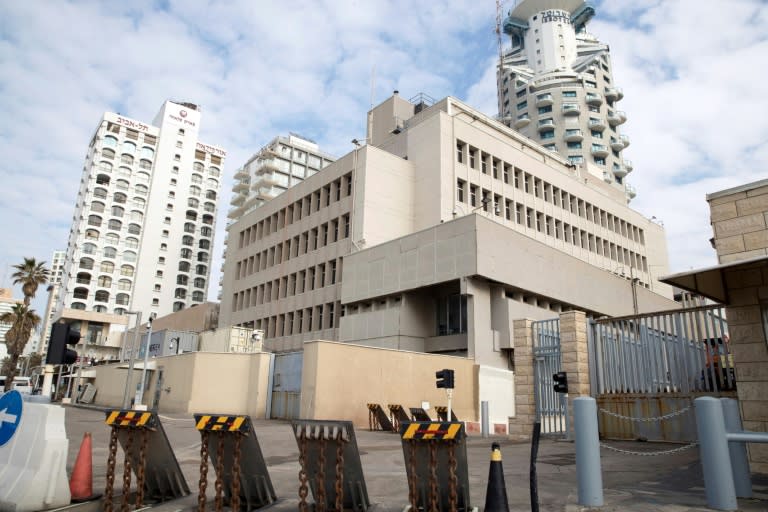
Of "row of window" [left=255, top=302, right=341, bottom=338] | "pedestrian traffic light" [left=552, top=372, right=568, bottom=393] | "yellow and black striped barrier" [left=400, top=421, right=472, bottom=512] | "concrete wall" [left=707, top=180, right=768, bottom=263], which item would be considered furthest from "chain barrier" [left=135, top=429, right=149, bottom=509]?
"row of window" [left=255, top=302, right=341, bottom=338]

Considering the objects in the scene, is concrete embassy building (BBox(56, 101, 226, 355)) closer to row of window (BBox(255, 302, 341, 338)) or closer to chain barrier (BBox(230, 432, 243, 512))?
row of window (BBox(255, 302, 341, 338))

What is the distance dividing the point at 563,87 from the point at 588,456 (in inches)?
3683

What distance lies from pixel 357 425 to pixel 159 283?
78.2 m

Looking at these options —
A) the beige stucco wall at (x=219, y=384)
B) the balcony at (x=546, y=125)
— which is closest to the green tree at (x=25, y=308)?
the beige stucco wall at (x=219, y=384)

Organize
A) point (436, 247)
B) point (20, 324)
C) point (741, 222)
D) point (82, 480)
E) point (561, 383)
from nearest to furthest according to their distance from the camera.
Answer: point (82, 480), point (741, 222), point (561, 383), point (436, 247), point (20, 324)

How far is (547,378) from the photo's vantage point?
16922 mm

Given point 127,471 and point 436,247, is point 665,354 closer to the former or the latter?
point 127,471

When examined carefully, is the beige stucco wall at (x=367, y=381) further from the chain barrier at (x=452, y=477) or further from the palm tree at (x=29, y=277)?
the palm tree at (x=29, y=277)

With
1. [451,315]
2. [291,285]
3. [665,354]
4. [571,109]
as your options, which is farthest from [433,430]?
[571,109]

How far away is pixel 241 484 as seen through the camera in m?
6.73

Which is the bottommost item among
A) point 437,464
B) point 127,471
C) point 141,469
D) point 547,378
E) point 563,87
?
point 127,471

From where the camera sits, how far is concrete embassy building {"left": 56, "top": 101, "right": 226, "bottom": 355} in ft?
278

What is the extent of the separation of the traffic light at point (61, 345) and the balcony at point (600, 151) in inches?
3470

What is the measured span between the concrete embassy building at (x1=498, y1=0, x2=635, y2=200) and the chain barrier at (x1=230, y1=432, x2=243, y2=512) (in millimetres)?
77112
